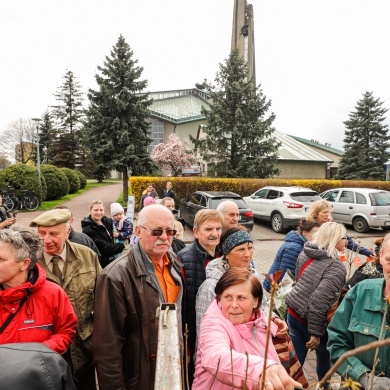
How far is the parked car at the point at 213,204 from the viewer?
36.9 feet

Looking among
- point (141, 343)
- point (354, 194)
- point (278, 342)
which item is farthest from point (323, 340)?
point (354, 194)

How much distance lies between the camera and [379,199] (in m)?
12.4

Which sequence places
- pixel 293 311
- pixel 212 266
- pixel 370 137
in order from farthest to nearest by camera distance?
pixel 370 137, pixel 293 311, pixel 212 266

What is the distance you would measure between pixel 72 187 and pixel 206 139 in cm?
1330

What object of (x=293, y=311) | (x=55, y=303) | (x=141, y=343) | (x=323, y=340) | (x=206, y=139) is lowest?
(x=323, y=340)

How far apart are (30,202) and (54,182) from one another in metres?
4.57

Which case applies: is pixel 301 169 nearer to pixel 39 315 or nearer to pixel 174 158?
pixel 174 158

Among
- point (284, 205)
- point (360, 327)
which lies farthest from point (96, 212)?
point (284, 205)

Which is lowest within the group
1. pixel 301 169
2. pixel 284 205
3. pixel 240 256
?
pixel 284 205

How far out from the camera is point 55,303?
2.10m

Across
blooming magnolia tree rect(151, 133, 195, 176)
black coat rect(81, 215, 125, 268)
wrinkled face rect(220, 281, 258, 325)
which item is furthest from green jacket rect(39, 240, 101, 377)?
blooming magnolia tree rect(151, 133, 195, 176)

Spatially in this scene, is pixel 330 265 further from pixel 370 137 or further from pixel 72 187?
pixel 370 137

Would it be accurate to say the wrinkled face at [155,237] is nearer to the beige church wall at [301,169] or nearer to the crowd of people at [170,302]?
the crowd of people at [170,302]

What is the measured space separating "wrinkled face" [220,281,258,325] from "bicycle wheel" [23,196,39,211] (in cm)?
1819
